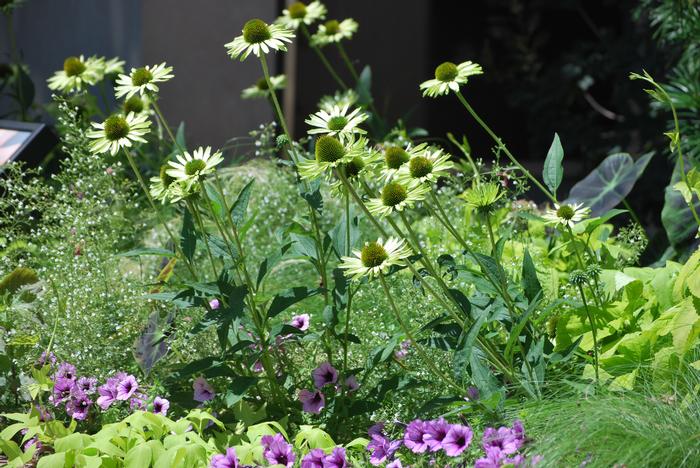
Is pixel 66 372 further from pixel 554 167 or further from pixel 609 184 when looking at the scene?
pixel 609 184

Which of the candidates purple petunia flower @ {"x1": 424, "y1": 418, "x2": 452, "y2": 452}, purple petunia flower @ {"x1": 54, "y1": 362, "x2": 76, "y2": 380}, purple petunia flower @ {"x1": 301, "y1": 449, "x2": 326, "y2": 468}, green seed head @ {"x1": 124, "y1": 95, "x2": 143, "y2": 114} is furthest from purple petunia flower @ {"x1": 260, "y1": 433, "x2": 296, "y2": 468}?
green seed head @ {"x1": 124, "y1": 95, "x2": 143, "y2": 114}

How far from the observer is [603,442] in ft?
5.73

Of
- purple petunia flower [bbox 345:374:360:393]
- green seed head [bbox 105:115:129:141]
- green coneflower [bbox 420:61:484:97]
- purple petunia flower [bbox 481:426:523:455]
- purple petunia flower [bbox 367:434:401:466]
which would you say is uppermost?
green coneflower [bbox 420:61:484:97]

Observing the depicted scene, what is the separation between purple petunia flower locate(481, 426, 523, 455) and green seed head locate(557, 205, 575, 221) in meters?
0.51

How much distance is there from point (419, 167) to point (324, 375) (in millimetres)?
593

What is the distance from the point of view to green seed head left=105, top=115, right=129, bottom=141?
216 cm

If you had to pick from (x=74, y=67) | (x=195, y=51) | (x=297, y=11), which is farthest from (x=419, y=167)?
(x=195, y=51)

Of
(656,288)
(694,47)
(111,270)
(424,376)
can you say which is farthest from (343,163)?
(694,47)

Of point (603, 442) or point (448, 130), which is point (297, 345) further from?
point (448, 130)

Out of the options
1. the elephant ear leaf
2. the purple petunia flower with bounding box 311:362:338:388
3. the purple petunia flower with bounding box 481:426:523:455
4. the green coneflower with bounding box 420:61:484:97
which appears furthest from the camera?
the elephant ear leaf

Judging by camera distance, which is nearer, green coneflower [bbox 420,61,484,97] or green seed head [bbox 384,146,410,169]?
green seed head [bbox 384,146,410,169]

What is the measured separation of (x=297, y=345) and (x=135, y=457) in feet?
2.22

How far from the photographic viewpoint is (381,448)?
1954mm

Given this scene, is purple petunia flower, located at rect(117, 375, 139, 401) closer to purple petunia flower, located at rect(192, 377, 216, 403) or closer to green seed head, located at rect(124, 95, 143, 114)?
purple petunia flower, located at rect(192, 377, 216, 403)
